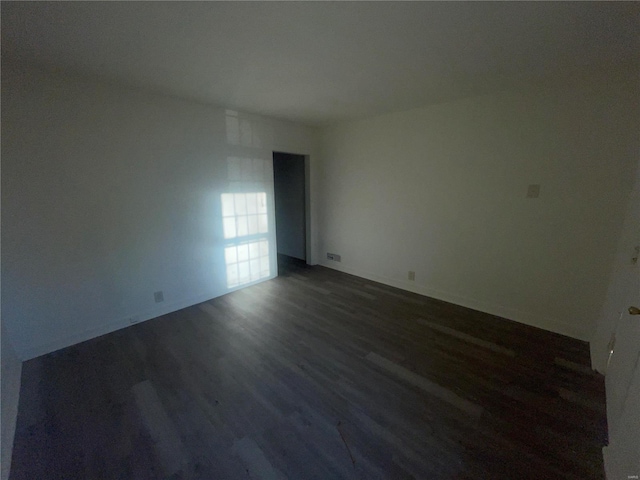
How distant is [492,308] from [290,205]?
12.2 ft

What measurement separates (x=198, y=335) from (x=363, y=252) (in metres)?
2.65

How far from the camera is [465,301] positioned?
310cm

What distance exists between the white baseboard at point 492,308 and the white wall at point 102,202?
8.57ft

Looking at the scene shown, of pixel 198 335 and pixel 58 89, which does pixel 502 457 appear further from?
pixel 58 89

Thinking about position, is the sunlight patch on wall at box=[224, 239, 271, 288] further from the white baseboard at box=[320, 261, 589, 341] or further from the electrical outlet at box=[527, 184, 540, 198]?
the electrical outlet at box=[527, 184, 540, 198]

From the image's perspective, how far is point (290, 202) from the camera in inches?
197

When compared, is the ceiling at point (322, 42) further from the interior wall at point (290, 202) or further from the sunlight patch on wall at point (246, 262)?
the interior wall at point (290, 202)

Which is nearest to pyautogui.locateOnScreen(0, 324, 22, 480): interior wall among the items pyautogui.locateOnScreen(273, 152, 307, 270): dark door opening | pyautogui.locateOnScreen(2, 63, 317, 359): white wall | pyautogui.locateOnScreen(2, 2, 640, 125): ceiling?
pyautogui.locateOnScreen(2, 63, 317, 359): white wall

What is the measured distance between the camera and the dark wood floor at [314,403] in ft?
4.34

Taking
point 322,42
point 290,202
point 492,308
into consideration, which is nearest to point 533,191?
point 492,308

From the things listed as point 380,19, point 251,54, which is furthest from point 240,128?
point 380,19

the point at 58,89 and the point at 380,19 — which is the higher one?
the point at 380,19

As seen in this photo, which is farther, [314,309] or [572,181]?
[314,309]

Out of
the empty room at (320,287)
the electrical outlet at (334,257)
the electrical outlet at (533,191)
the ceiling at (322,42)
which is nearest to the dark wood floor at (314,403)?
the empty room at (320,287)
